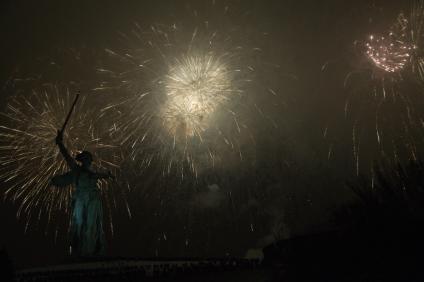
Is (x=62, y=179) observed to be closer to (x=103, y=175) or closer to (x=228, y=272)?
(x=103, y=175)

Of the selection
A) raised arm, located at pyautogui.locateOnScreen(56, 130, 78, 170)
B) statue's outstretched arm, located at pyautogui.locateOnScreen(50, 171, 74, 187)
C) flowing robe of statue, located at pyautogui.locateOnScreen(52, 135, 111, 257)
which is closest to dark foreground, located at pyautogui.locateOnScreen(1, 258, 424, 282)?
flowing robe of statue, located at pyautogui.locateOnScreen(52, 135, 111, 257)

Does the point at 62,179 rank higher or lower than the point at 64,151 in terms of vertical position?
lower

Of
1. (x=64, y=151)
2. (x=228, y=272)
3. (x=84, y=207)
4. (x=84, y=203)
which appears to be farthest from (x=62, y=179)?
(x=228, y=272)

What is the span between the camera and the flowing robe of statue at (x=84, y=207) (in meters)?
22.1

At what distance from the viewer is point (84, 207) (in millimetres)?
22812

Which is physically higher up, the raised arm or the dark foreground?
the raised arm

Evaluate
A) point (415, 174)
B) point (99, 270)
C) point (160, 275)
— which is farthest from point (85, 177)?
point (415, 174)

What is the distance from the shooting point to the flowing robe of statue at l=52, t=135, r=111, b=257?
2214 centimetres

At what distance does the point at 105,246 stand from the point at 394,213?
1422 centimetres

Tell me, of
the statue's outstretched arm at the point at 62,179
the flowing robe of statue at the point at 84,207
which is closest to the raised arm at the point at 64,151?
the flowing robe of statue at the point at 84,207

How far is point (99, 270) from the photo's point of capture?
17500 millimetres

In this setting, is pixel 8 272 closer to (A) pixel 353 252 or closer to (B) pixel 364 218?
(A) pixel 353 252

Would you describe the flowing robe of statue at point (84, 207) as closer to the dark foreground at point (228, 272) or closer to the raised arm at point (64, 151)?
the raised arm at point (64, 151)

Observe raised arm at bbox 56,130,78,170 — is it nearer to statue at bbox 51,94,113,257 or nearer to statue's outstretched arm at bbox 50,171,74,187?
statue at bbox 51,94,113,257
